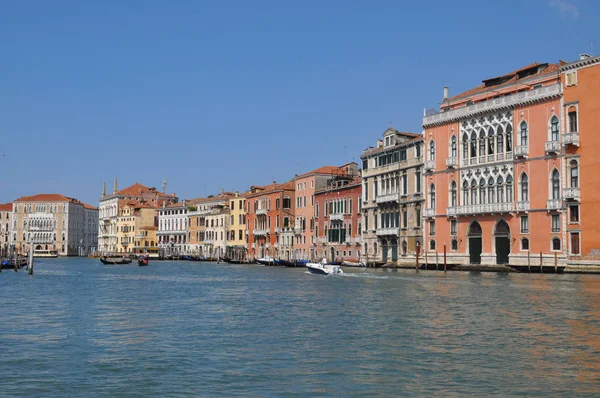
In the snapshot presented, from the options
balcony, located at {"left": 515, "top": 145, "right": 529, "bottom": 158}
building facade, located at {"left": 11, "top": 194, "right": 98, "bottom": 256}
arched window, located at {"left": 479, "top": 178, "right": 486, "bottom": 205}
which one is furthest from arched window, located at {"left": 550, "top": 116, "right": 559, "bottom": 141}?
building facade, located at {"left": 11, "top": 194, "right": 98, "bottom": 256}

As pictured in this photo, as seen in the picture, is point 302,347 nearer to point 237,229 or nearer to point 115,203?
point 237,229

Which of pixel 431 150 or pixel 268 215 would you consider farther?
pixel 268 215

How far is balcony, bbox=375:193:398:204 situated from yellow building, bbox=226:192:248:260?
24.3 meters

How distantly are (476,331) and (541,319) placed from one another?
239 centimetres

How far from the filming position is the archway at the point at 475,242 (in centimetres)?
3741

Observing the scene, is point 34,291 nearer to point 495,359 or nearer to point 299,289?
point 299,289

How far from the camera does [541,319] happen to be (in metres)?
14.1

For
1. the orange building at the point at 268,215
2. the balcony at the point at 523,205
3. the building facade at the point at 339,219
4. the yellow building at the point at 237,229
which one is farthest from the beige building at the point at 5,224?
the balcony at the point at 523,205

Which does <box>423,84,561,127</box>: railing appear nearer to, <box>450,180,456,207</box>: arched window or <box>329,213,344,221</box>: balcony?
<box>450,180,456,207</box>: arched window

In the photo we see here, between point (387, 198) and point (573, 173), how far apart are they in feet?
44.8

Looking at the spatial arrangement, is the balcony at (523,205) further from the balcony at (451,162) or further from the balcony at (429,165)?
the balcony at (429,165)

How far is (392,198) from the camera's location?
4369cm

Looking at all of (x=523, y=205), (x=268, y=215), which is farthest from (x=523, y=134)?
(x=268, y=215)

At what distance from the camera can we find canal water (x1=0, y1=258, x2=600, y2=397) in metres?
8.09
